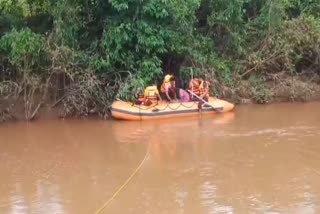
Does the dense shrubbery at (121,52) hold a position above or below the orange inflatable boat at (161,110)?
above

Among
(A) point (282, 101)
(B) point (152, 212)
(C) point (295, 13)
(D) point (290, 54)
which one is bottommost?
(B) point (152, 212)

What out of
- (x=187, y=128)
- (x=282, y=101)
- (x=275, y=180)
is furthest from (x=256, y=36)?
(x=275, y=180)

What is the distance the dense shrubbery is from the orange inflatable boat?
38 cm

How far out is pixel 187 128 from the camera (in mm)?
12391

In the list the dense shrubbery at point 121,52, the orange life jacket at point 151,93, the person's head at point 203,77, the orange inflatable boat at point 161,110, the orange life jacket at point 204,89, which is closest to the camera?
the orange inflatable boat at point 161,110

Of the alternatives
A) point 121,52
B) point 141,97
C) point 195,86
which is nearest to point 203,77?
point 195,86

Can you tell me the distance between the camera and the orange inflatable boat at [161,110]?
12.9 m

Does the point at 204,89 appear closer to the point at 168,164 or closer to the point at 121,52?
the point at 121,52

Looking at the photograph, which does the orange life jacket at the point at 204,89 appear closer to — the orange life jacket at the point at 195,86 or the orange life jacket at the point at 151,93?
the orange life jacket at the point at 195,86

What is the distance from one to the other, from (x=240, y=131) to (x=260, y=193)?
3.42 metres

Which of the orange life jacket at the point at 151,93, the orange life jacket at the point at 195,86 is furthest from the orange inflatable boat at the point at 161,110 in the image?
the orange life jacket at the point at 195,86

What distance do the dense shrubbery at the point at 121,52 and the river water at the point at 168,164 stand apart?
2.45ft

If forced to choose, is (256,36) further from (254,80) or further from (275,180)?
(275,180)

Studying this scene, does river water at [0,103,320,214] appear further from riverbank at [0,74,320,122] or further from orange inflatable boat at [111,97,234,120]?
riverbank at [0,74,320,122]
